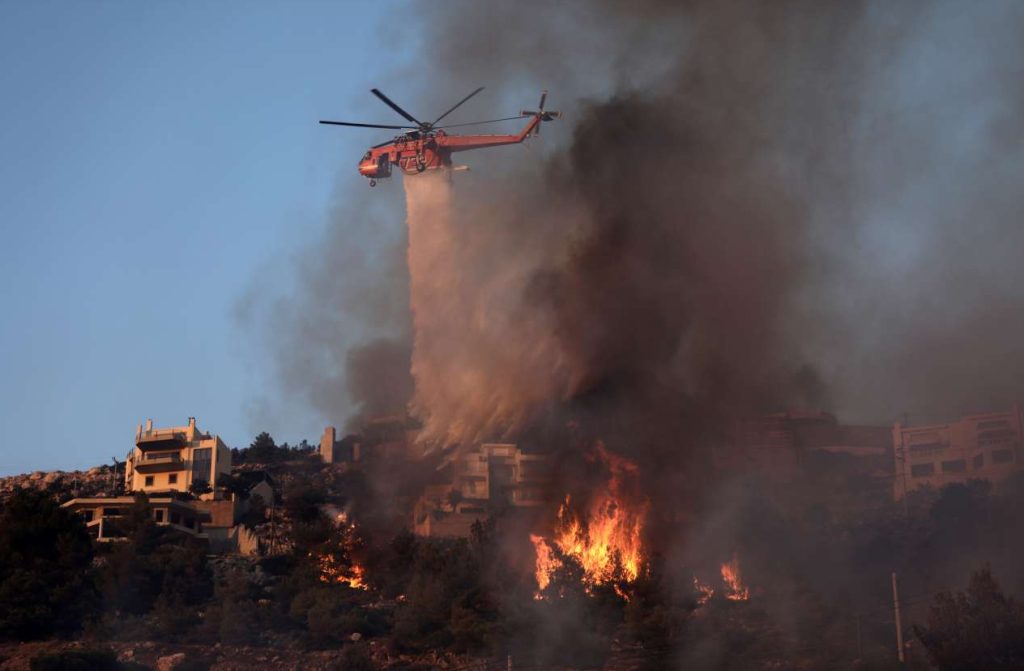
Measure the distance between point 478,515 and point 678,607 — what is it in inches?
998

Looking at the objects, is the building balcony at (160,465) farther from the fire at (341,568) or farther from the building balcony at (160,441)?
the fire at (341,568)

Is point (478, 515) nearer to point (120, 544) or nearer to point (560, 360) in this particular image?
point (560, 360)

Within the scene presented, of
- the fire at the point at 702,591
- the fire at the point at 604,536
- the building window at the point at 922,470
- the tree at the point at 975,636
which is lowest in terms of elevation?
the tree at the point at 975,636

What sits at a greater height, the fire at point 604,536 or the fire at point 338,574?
the fire at point 604,536

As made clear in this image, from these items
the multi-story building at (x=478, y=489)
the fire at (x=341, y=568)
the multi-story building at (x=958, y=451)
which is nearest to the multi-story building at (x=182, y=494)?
the fire at (x=341, y=568)

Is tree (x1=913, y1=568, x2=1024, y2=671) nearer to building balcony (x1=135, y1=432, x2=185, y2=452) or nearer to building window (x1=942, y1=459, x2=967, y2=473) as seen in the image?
building window (x1=942, y1=459, x2=967, y2=473)

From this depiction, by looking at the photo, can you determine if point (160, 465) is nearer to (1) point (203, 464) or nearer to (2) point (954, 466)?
(1) point (203, 464)

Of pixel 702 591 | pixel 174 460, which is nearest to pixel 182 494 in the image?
pixel 174 460

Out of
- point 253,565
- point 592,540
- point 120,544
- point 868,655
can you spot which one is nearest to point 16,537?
point 120,544

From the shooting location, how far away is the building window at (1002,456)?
301 feet

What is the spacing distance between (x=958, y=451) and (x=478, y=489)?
36.7 m

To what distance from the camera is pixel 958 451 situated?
95.4 m

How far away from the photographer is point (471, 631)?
200ft

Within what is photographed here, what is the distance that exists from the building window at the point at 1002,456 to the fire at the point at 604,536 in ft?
105
